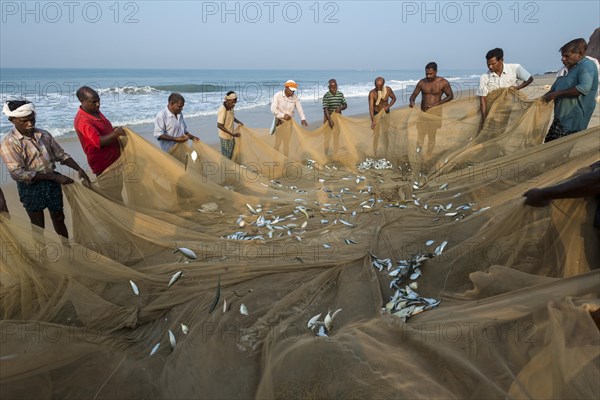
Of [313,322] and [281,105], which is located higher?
[281,105]

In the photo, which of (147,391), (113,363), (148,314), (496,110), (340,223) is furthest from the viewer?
(496,110)

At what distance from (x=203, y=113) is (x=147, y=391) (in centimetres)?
1814

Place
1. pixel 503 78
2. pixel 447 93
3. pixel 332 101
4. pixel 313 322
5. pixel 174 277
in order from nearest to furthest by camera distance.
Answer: pixel 313 322 → pixel 174 277 → pixel 503 78 → pixel 447 93 → pixel 332 101

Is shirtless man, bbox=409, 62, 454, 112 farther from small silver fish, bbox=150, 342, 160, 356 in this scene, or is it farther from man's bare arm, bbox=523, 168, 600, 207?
small silver fish, bbox=150, 342, 160, 356

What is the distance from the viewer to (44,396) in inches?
80.6

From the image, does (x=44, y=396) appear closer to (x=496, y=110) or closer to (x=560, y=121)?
(x=560, y=121)

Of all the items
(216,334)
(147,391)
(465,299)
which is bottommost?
(147,391)

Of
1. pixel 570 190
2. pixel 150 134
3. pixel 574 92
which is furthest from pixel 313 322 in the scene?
pixel 150 134

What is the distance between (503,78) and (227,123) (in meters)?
5.00

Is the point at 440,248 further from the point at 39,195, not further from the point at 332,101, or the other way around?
the point at 332,101

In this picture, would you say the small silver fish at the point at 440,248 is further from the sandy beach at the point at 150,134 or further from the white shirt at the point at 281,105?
the white shirt at the point at 281,105

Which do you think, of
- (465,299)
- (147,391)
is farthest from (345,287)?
(147,391)

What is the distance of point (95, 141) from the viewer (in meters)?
4.40

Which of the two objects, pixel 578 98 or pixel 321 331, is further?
pixel 578 98
